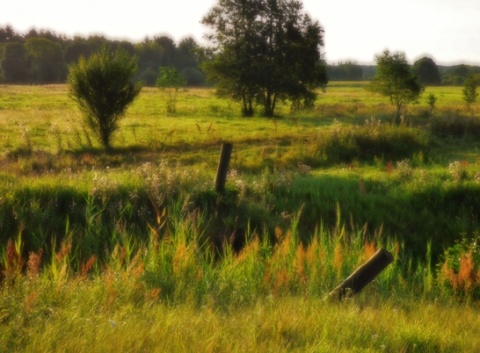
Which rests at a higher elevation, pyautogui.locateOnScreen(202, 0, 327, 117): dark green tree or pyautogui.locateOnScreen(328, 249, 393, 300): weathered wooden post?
pyautogui.locateOnScreen(202, 0, 327, 117): dark green tree

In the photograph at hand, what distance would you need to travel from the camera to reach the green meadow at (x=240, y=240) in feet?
15.1

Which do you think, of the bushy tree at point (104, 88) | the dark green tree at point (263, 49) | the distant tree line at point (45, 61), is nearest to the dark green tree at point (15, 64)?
the distant tree line at point (45, 61)

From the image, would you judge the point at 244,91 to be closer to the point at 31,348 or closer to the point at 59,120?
the point at 59,120

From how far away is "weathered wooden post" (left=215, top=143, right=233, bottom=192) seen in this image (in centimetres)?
1116

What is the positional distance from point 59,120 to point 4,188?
18.4 meters

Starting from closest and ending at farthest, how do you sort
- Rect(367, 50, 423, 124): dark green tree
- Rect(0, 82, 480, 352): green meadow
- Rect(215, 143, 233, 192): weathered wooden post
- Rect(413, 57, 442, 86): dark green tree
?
Rect(0, 82, 480, 352): green meadow → Rect(215, 143, 233, 192): weathered wooden post → Rect(367, 50, 423, 124): dark green tree → Rect(413, 57, 442, 86): dark green tree

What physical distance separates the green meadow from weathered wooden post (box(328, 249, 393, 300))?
0.16 metres

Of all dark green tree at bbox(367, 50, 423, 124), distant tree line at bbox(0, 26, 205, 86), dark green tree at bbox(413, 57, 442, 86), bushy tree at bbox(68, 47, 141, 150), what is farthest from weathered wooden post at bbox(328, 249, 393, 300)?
dark green tree at bbox(413, 57, 442, 86)

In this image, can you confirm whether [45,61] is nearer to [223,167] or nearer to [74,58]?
[74,58]

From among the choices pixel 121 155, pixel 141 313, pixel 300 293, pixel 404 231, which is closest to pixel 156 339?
pixel 141 313

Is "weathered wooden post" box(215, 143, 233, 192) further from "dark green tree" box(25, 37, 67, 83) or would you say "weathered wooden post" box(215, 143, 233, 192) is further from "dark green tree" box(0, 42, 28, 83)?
"dark green tree" box(0, 42, 28, 83)

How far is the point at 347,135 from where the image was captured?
20.4 metres

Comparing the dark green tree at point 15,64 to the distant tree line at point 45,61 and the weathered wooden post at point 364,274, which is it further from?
the weathered wooden post at point 364,274

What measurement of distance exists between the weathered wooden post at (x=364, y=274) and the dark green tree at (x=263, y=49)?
103 ft
